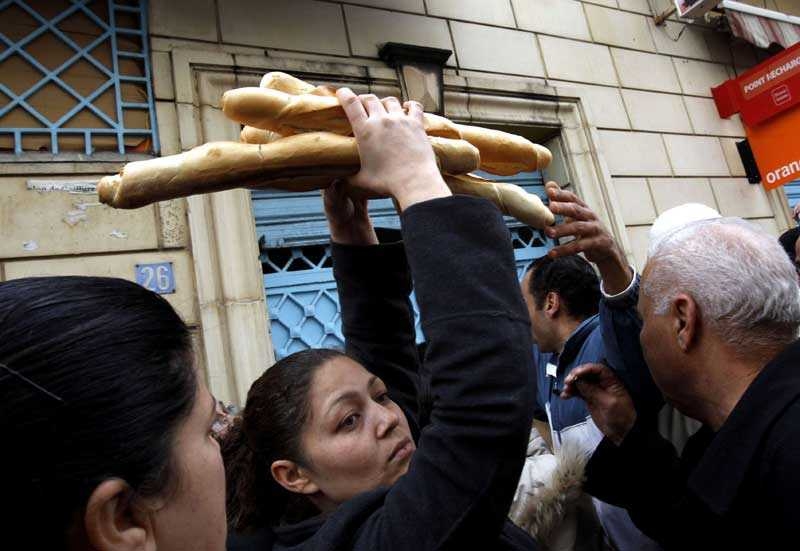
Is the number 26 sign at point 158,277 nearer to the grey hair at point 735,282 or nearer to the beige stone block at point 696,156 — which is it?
the grey hair at point 735,282

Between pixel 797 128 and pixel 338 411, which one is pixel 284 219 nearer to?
pixel 338 411

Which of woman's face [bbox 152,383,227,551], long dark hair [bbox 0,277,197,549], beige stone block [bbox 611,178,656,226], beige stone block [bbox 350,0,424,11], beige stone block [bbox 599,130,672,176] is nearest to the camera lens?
long dark hair [bbox 0,277,197,549]

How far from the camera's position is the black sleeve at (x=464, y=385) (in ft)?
3.21

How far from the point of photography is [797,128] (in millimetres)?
5895

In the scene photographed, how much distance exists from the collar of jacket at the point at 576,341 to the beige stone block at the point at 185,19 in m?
3.36

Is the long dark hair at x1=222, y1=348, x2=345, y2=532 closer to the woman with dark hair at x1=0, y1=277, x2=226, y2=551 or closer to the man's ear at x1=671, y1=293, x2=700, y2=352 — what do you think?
the woman with dark hair at x1=0, y1=277, x2=226, y2=551

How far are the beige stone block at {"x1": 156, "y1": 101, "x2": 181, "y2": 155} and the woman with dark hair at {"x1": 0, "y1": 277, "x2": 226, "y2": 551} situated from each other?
3.29 metres

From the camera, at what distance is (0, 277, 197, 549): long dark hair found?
2.28 ft

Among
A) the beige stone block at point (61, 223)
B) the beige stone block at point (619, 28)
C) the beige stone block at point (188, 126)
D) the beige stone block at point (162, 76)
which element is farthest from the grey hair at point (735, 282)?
the beige stone block at point (619, 28)

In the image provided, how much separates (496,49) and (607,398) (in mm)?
4452

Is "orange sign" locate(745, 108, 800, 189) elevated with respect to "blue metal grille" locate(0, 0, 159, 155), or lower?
lower

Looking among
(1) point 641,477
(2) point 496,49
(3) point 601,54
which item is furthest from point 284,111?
(3) point 601,54

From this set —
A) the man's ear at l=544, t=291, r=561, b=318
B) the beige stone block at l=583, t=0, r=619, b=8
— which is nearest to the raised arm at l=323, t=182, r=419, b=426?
the man's ear at l=544, t=291, r=561, b=318

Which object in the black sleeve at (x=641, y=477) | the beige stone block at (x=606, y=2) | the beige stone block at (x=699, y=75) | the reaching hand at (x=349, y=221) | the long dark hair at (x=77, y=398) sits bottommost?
the black sleeve at (x=641, y=477)
